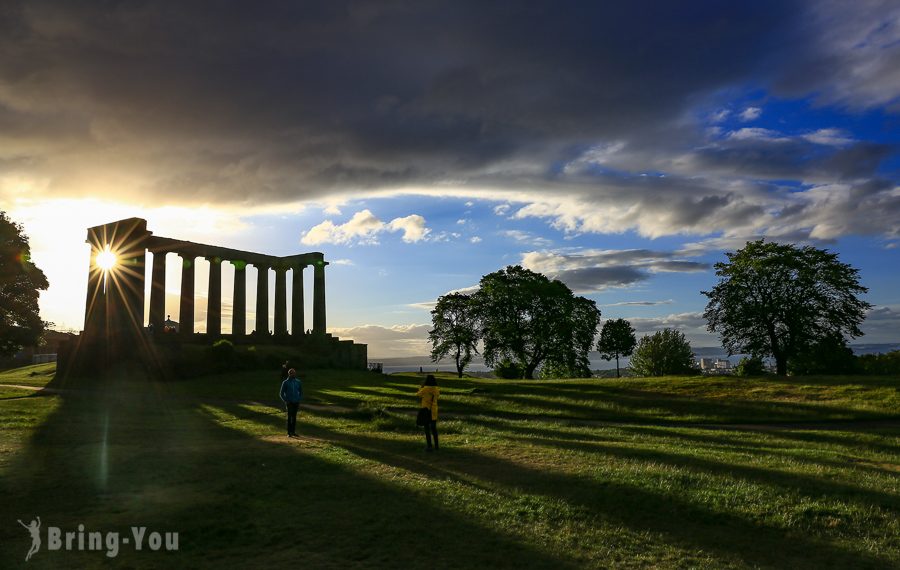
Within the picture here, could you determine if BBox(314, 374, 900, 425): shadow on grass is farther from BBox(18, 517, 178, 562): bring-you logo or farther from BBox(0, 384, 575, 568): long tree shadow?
BBox(18, 517, 178, 562): bring-you logo

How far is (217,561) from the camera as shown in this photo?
8.62m

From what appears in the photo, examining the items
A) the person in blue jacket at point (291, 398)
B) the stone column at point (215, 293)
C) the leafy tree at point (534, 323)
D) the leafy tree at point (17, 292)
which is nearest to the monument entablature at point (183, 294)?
the stone column at point (215, 293)

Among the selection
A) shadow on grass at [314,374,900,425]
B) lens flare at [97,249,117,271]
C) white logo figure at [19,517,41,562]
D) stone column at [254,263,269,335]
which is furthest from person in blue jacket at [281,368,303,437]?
stone column at [254,263,269,335]

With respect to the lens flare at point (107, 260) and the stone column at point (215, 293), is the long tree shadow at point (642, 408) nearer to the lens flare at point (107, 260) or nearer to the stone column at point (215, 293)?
the lens flare at point (107, 260)

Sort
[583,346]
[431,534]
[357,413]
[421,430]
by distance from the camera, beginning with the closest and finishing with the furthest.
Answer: [431,534] → [421,430] → [357,413] → [583,346]

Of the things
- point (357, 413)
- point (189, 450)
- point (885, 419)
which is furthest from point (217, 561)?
point (885, 419)

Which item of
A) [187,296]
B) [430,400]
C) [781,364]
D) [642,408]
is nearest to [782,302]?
[781,364]

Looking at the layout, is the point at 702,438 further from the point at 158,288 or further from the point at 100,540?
the point at 158,288

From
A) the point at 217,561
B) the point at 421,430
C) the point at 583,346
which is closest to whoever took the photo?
the point at 217,561

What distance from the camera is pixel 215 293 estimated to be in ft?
214

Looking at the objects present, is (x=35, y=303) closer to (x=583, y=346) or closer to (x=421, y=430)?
(x=421, y=430)

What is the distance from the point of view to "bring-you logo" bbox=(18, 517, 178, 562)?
29.6 feet

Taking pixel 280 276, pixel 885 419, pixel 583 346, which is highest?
pixel 280 276

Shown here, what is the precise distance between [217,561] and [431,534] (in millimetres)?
3269
